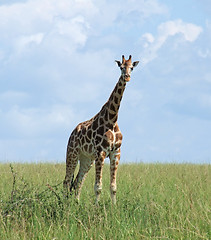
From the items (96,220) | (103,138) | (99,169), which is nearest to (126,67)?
(103,138)

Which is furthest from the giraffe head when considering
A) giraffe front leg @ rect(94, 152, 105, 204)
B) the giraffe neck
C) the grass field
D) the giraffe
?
the grass field

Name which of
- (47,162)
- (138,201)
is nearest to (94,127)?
(138,201)

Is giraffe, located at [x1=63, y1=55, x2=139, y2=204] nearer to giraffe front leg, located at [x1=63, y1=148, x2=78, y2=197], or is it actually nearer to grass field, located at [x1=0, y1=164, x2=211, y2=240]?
giraffe front leg, located at [x1=63, y1=148, x2=78, y2=197]

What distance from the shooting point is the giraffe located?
9.27 m

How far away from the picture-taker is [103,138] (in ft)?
30.9

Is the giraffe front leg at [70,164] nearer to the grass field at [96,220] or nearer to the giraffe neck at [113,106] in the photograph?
the giraffe neck at [113,106]

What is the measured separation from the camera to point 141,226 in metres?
6.95

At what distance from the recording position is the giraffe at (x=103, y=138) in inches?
365

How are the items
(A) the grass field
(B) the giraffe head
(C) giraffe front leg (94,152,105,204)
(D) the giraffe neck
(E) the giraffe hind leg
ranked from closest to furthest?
(A) the grass field → (B) the giraffe head → (C) giraffe front leg (94,152,105,204) → (D) the giraffe neck → (E) the giraffe hind leg

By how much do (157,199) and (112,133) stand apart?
1.70 m

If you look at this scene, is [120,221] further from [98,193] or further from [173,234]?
[98,193]

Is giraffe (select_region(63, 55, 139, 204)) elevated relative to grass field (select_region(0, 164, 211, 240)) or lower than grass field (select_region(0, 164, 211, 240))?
elevated

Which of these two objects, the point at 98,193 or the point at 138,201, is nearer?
the point at 138,201

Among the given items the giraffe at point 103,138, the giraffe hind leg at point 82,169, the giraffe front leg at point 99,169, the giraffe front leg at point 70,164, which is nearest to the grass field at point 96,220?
Answer: the giraffe front leg at point 99,169
